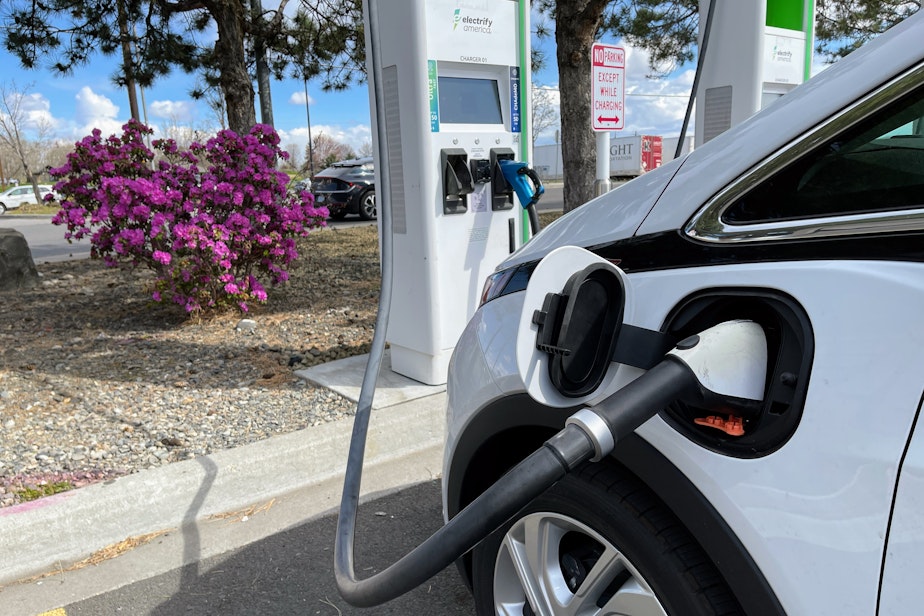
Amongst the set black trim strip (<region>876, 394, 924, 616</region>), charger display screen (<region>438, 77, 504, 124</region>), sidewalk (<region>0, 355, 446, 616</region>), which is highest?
charger display screen (<region>438, 77, 504, 124</region>)

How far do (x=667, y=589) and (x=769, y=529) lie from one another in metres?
0.26

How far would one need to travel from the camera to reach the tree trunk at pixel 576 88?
7.21 meters

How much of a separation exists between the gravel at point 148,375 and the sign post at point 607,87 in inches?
99.7

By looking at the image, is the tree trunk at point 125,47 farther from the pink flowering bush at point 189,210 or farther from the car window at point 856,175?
the car window at point 856,175

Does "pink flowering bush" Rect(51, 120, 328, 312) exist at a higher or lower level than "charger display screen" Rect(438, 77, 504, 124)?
lower

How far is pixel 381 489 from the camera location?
11.3 feet

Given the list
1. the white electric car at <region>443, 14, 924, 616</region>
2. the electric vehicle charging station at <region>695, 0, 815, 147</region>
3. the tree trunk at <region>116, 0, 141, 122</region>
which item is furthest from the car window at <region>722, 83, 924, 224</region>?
the tree trunk at <region>116, 0, 141, 122</region>

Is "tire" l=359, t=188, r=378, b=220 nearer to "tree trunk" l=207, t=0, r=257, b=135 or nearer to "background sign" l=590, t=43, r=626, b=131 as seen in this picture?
"tree trunk" l=207, t=0, r=257, b=135

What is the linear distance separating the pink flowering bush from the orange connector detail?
5.07 meters

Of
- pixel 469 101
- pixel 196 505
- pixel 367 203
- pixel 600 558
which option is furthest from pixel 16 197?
pixel 600 558

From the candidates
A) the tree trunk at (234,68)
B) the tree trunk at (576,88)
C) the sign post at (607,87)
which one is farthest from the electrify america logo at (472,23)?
the tree trunk at (234,68)

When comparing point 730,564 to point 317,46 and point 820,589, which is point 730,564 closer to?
point 820,589

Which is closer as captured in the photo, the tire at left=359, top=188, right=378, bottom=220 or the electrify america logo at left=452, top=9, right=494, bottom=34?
the electrify america logo at left=452, top=9, right=494, bottom=34

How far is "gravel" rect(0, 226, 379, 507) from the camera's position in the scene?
3.71 metres
